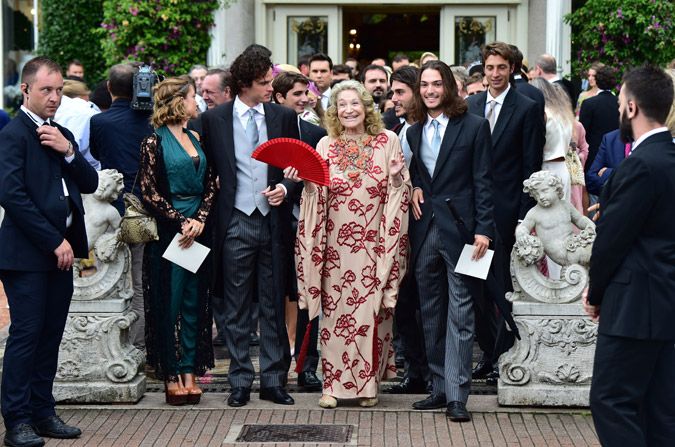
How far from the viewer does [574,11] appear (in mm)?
16594

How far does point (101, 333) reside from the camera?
794 centimetres

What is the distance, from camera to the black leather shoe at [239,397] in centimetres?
779

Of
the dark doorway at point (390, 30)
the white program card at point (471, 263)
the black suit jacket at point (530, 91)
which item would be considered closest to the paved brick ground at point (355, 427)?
the white program card at point (471, 263)

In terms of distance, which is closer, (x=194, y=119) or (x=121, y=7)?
(x=194, y=119)

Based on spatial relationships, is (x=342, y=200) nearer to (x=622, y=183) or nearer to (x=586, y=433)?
(x=586, y=433)

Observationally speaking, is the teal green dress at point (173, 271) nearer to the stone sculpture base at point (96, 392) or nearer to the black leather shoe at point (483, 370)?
the stone sculpture base at point (96, 392)

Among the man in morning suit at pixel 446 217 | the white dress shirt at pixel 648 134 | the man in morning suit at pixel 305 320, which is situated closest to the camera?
the white dress shirt at pixel 648 134

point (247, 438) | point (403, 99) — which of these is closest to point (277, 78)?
point (403, 99)

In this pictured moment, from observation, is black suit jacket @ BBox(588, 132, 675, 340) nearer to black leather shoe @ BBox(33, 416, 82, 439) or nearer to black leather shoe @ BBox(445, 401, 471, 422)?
black leather shoe @ BBox(445, 401, 471, 422)

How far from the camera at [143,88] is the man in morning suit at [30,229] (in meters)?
1.72

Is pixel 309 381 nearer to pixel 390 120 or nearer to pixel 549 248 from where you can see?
pixel 549 248

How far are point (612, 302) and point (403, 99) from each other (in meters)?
3.50

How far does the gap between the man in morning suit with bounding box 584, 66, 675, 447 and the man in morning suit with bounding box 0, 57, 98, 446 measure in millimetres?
3032

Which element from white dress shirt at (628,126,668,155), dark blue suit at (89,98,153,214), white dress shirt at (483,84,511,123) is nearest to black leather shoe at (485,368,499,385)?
white dress shirt at (483,84,511,123)
